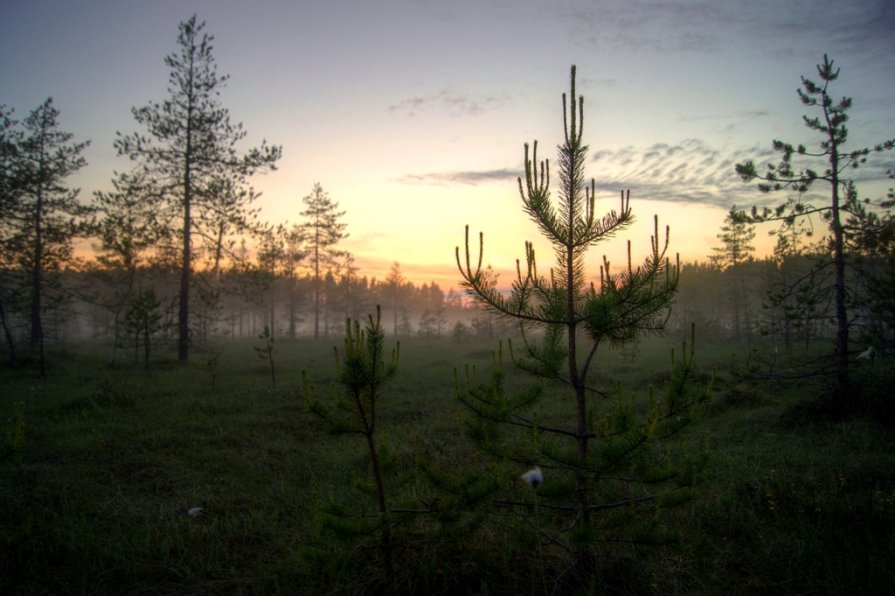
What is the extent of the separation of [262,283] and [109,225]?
6.73m

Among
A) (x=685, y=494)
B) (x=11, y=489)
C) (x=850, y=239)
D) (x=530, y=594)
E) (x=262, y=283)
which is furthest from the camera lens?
(x=262, y=283)

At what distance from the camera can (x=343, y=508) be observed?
3117mm

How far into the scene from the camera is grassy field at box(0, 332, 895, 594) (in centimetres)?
347

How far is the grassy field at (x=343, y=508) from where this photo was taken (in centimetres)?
347

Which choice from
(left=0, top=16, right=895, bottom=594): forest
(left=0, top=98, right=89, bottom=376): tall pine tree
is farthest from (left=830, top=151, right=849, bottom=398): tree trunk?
(left=0, top=98, right=89, bottom=376): tall pine tree

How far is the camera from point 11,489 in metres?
5.36

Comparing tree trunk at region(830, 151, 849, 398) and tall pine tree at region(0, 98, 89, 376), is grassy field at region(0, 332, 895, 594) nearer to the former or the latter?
tree trunk at region(830, 151, 849, 398)

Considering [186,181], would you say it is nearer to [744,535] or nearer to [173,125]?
[173,125]

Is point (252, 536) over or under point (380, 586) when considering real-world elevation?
under

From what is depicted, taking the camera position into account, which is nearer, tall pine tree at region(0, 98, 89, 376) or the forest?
the forest

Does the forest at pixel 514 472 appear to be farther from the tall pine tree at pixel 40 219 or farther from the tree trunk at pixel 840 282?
the tall pine tree at pixel 40 219

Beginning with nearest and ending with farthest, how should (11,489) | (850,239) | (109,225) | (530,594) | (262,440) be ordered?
(530,594) < (11,489) < (262,440) < (850,239) < (109,225)

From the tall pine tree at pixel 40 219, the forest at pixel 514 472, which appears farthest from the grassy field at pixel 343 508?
the tall pine tree at pixel 40 219

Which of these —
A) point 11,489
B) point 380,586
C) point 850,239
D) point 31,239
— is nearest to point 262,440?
point 11,489
